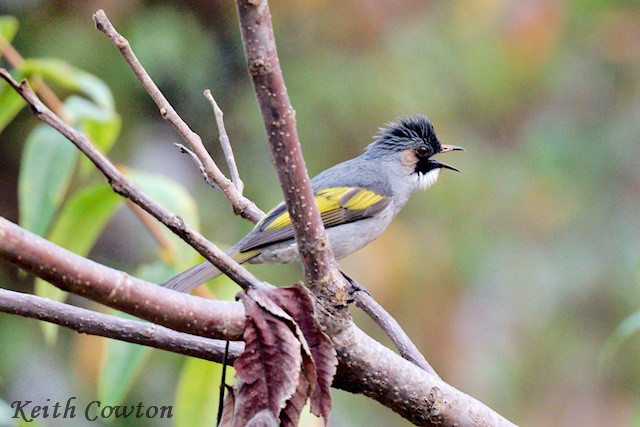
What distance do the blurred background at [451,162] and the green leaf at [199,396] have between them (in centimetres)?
275

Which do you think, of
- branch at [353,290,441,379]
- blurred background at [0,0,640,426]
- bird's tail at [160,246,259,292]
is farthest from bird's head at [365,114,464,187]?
branch at [353,290,441,379]

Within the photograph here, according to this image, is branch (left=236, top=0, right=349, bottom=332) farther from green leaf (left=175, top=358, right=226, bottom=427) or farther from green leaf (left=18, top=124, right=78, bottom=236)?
green leaf (left=18, top=124, right=78, bottom=236)

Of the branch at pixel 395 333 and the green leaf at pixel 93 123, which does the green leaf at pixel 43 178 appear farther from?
the branch at pixel 395 333

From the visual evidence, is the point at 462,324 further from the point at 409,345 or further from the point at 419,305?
the point at 409,345

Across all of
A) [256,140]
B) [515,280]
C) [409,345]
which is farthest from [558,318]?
[409,345]

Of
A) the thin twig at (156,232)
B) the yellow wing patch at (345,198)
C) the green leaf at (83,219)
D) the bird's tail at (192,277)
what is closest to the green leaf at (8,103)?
the green leaf at (83,219)

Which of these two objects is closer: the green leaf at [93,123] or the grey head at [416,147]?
the green leaf at [93,123]

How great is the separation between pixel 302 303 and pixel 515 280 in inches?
239

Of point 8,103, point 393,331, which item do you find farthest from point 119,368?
point 8,103

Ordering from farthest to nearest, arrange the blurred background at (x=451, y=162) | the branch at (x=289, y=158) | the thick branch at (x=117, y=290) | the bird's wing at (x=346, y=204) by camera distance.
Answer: the blurred background at (x=451, y=162), the bird's wing at (x=346, y=204), the branch at (x=289, y=158), the thick branch at (x=117, y=290)

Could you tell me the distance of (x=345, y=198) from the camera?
168 inches

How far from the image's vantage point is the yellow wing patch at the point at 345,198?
420 cm

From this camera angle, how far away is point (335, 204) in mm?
4215

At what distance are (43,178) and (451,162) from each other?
4567 mm
